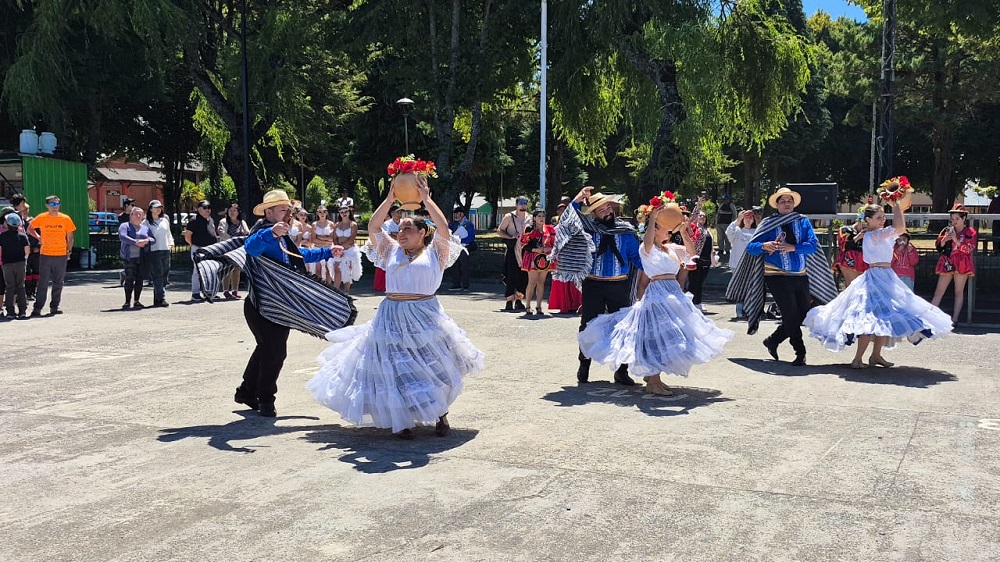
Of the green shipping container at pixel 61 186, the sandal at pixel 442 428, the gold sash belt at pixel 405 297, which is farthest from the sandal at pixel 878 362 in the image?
the green shipping container at pixel 61 186

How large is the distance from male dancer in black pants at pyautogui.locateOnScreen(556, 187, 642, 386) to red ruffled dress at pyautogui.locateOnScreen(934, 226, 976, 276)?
7780mm

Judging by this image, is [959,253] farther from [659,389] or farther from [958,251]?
[659,389]

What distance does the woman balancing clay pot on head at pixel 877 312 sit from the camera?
10242 millimetres

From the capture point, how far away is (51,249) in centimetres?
1611

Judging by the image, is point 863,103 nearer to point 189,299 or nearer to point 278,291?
point 189,299

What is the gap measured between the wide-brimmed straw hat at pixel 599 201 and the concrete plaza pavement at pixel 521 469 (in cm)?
183

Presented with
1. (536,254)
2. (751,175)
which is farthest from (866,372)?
(751,175)

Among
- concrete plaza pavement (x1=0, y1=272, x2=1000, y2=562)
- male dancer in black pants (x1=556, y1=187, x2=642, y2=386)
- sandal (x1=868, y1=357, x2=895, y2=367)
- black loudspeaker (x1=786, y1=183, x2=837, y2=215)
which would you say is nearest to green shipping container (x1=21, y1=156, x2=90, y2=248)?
concrete plaza pavement (x1=0, y1=272, x2=1000, y2=562)

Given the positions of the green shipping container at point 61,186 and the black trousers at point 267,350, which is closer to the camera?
the black trousers at point 267,350

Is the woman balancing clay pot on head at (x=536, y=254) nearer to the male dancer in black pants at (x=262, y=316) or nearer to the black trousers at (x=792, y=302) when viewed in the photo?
the black trousers at (x=792, y=302)

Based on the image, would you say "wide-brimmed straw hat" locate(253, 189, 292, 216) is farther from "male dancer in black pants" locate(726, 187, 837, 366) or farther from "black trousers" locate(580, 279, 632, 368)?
"male dancer in black pants" locate(726, 187, 837, 366)

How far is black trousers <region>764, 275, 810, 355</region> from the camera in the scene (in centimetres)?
1100

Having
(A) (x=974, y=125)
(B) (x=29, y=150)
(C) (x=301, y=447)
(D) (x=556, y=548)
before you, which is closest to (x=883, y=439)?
(D) (x=556, y=548)

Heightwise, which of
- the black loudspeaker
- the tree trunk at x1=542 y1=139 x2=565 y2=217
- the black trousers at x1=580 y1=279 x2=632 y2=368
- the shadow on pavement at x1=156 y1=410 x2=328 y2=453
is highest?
the tree trunk at x1=542 y1=139 x2=565 y2=217
